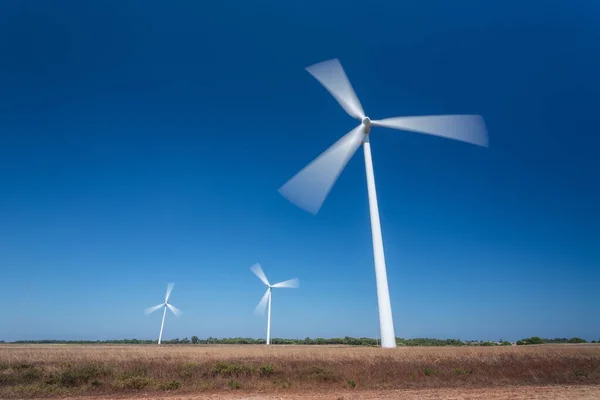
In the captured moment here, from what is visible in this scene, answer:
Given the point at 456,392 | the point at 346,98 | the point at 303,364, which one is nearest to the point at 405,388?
the point at 456,392

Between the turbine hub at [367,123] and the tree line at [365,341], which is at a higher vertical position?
the turbine hub at [367,123]

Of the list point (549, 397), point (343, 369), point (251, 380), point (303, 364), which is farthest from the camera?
point (303, 364)

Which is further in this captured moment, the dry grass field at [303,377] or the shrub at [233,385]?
the shrub at [233,385]

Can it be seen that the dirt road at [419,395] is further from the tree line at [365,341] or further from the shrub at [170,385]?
the tree line at [365,341]

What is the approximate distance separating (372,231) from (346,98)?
12077 mm

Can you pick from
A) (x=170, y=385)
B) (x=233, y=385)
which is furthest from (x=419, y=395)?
(x=170, y=385)

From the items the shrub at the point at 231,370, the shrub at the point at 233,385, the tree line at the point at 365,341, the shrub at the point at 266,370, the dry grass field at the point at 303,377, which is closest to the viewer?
the dry grass field at the point at 303,377

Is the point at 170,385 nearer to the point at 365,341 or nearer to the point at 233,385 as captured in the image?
the point at 233,385

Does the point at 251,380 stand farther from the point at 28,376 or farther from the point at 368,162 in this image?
the point at 368,162

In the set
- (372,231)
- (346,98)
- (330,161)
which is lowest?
(372,231)

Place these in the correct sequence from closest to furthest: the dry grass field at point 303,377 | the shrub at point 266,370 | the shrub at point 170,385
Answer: the dry grass field at point 303,377
the shrub at point 170,385
the shrub at point 266,370

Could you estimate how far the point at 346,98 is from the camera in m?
30.3

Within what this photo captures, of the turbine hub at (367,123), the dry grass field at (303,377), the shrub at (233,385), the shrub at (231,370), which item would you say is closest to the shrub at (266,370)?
the dry grass field at (303,377)

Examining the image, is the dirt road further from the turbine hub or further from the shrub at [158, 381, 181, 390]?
the turbine hub
